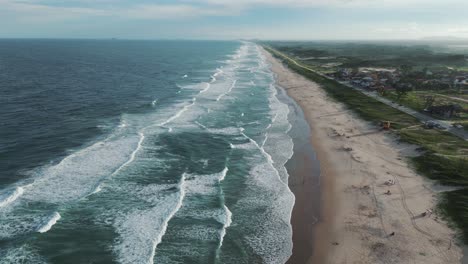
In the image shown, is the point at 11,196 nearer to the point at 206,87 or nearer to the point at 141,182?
the point at 141,182

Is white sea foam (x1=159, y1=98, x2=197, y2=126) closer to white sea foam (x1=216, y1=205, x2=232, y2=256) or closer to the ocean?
the ocean

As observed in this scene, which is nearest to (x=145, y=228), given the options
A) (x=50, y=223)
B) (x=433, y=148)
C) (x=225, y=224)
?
(x=225, y=224)

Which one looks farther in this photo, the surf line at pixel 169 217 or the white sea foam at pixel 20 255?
the surf line at pixel 169 217

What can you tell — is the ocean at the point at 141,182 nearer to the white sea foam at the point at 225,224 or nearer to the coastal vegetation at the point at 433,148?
the white sea foam at the point at 225,224

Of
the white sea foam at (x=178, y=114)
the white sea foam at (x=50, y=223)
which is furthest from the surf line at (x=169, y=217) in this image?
the white sea foam at (x=178, y=114)

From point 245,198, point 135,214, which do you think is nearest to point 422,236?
point 245,198

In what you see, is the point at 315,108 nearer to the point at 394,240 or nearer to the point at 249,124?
the point at 249,124
